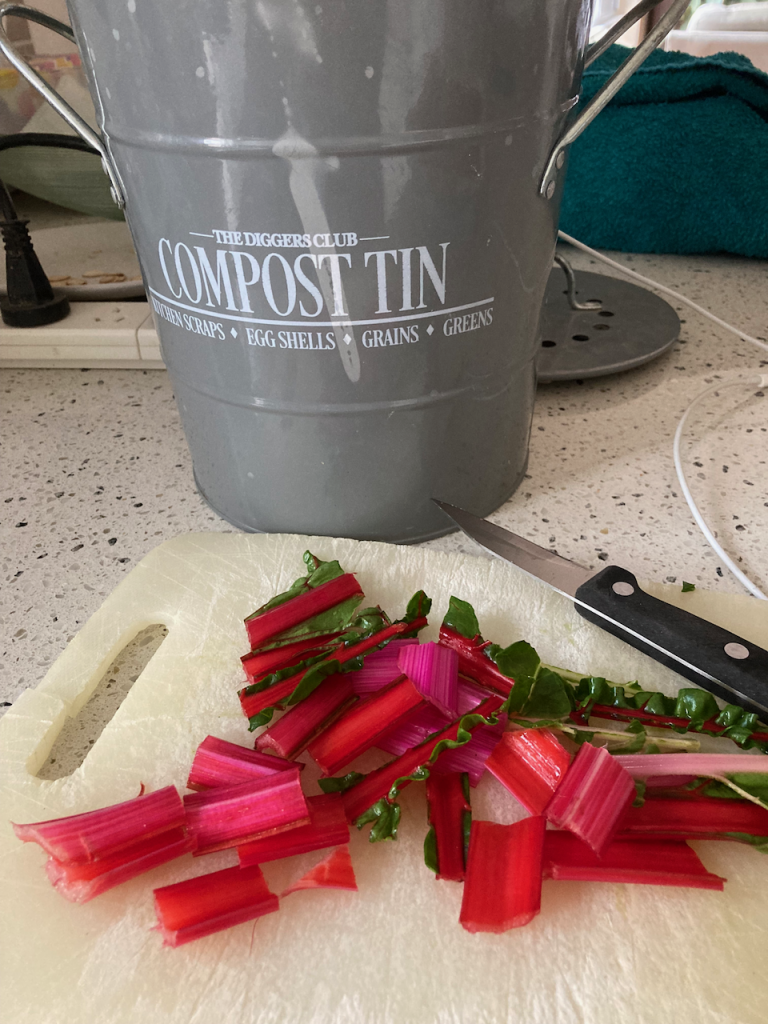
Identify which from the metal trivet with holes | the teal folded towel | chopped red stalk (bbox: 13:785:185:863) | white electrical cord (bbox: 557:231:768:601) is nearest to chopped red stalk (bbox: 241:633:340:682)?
chopped red stalk (bbox: 13:785:185:863)

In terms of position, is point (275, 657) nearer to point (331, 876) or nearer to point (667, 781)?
point (331, 876)

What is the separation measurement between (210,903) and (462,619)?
0.25m

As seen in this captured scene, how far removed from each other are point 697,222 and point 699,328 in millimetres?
301

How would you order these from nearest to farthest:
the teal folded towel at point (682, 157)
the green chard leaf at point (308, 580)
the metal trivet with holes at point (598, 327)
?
the green chard leaf at point (308, 580) < the metal trivet with holes at point (598, 327) < the teal folded towel at point (682, 157)

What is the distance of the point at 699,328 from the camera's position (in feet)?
3.73

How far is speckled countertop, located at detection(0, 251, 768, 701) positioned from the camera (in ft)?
2.22

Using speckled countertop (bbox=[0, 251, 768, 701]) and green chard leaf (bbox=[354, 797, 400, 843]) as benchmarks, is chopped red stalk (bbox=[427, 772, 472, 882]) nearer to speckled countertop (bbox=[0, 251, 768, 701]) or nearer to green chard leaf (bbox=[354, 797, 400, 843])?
green chard leaf (bbox=[354, 797, 400, 843])

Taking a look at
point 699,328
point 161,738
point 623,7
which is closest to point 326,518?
point 161,738

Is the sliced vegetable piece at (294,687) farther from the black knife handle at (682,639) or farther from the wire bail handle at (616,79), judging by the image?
the wire bail handle at (616,79)

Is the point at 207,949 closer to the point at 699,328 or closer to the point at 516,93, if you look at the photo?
the point at 516,93

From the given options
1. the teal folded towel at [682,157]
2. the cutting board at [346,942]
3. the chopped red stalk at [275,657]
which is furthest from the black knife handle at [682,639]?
the teal folded towel at [682,157]

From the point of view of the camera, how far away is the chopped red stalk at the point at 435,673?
1.66 ft

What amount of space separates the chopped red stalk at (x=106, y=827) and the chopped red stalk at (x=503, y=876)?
175 millimetres

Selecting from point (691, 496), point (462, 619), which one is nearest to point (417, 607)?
point (462, 619)
